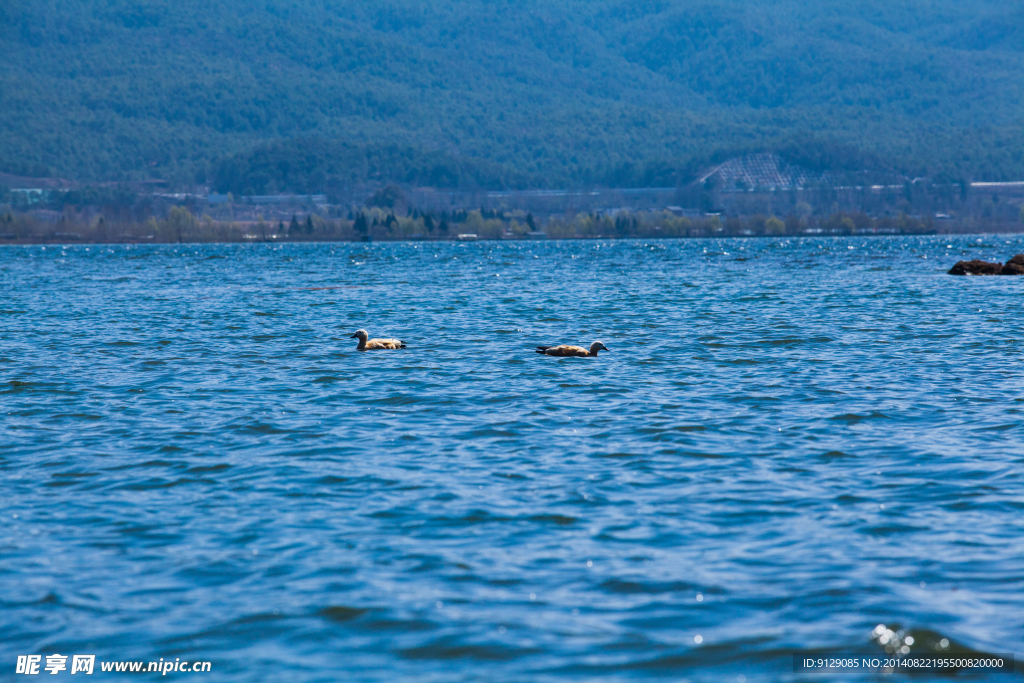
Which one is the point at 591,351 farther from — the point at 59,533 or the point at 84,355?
the point at 59,533

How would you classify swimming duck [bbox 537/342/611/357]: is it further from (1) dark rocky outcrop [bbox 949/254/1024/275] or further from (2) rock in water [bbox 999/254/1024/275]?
(1) dark rocky outcrop [bbox 949/254/1024/275]

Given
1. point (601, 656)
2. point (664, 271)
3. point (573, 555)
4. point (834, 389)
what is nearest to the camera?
point (601, 656)

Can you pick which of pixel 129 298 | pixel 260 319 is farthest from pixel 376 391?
pixel 129 298

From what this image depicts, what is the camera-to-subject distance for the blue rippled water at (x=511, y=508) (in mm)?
10156

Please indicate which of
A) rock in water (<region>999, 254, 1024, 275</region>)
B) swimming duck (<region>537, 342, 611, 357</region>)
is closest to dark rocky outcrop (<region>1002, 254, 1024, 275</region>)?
rock in water (<region>999, 254, 1024, 275</region>)

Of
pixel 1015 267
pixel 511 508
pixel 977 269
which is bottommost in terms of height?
pixel 511 508

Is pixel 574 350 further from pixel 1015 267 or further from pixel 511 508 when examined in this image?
pixel 1015 267

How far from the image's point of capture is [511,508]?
14.2 metres

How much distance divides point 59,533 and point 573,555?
619cm

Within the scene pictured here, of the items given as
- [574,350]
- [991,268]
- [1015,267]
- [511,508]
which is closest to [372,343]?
[574,350]

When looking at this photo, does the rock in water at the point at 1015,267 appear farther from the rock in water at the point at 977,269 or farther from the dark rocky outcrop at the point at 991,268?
the rock in water at the point at 977,269

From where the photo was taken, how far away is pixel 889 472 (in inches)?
624

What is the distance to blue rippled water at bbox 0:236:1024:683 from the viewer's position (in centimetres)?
1016

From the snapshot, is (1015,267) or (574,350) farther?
(1015,267)
